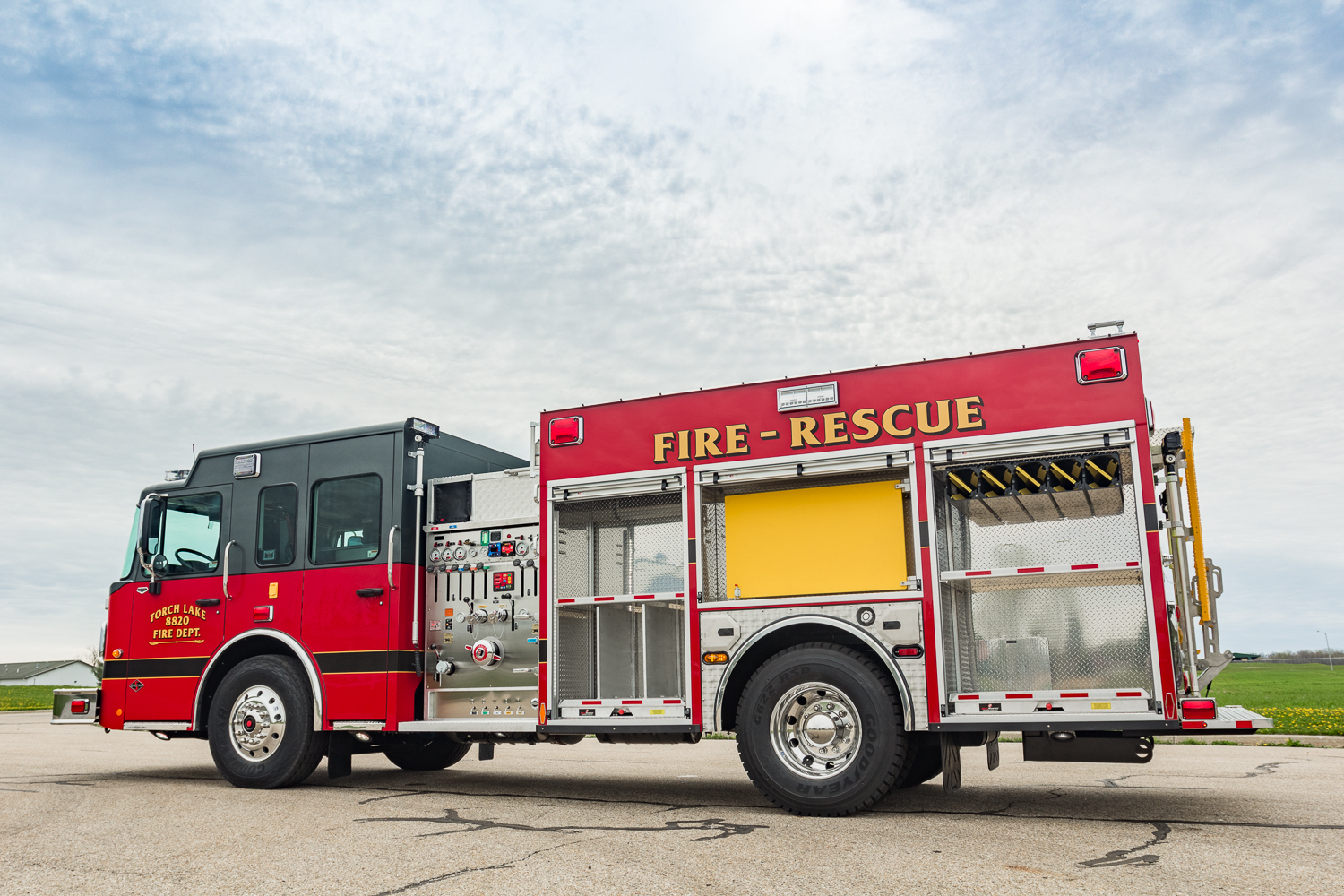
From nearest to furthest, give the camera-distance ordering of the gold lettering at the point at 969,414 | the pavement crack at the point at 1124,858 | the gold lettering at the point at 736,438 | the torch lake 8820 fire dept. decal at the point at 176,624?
1. the pavement crack at the point at 1124,858
2. the gold lettering at the point at 969,414
3. the gold lettering at the point at 736,438
4. the torch lake 8820 fire dept. decal at the point at 176,624

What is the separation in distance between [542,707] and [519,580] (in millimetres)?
1181

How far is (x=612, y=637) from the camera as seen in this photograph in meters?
8.90

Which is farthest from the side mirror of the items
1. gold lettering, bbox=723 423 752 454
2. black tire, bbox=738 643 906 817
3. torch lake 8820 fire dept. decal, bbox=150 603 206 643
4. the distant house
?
the distant house

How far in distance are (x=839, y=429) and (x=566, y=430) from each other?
7.73 feet

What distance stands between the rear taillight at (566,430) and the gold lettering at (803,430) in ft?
6.07

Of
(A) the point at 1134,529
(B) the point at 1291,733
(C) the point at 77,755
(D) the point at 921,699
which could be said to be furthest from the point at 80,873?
(B) the point at 1291,733

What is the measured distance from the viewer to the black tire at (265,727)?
9.33m

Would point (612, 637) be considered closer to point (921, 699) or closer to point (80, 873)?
point (921, 699)

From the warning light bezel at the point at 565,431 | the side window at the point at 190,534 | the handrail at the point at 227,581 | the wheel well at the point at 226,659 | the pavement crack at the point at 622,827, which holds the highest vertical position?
the warning light bezel at the point at 565,431

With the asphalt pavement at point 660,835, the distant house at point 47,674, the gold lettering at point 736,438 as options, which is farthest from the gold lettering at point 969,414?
the distant house at point 47,674

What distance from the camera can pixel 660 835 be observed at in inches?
262

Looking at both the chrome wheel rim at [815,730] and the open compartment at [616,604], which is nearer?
the chrome wheel rim at [815,730]

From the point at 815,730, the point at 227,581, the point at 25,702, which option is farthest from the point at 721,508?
the point at 25,702

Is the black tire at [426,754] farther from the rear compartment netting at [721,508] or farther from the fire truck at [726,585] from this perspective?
the rear compartment netting at [721,508]
